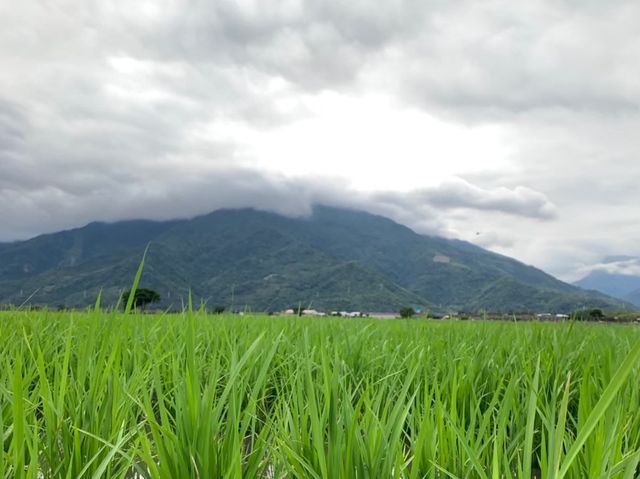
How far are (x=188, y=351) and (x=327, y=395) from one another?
1.62ft

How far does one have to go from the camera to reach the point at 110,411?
1735mm

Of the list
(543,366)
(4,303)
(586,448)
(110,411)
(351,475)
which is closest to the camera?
(351,475)

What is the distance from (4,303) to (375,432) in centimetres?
690

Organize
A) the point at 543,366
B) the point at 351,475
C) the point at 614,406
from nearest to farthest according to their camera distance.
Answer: the point at 351,475 → the point at 614,406 → the point at 543,366

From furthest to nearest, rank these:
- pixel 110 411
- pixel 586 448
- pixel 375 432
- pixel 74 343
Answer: pixel 74 343
pixel 110 411
pixel 586 448
pixel 375 432

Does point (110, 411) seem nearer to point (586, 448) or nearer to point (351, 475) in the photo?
point (351, 475)

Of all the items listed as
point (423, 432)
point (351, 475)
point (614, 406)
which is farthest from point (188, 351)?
point (614, 406)

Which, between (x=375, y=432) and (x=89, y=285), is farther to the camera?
(x=89, y=285)

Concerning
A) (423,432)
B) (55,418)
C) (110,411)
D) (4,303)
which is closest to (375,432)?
(423,432)

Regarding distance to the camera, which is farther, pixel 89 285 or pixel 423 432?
pixel 89 285

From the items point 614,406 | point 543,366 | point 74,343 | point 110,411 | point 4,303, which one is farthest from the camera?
point 4,303

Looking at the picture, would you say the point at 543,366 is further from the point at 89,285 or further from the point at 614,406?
the point at 89,285

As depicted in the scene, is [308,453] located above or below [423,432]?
below

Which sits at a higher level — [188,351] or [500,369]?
[188,351]
